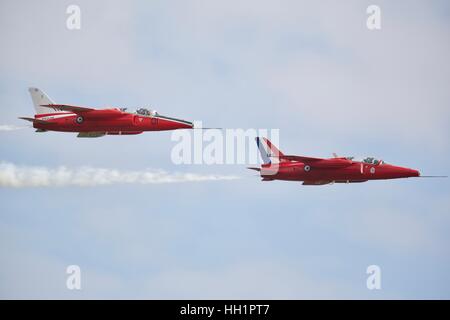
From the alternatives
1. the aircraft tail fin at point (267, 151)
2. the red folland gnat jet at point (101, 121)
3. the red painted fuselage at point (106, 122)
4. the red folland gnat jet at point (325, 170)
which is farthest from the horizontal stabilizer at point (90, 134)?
the red folland gnat jet at point (325, 170)

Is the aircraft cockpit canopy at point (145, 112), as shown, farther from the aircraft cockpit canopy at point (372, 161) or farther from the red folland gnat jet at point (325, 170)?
the aircraft cockpit canopy at point (372, 161)

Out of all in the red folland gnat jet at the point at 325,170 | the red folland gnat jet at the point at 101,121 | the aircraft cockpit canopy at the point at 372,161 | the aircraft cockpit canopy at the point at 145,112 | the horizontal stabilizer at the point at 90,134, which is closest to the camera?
the red folland gnat jet at the point at 101,121

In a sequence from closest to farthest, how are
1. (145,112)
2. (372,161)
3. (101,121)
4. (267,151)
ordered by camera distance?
1. (101,121)
2. (145,112)
3. (372,161)
4. (267,151)

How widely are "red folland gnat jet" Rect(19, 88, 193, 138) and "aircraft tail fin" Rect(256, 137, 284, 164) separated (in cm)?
687

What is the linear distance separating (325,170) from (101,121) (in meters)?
18.6

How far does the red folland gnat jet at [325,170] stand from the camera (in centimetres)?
12494

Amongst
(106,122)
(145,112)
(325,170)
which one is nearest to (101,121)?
(106,122)

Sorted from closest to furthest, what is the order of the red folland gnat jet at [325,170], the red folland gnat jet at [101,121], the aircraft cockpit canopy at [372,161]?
the red folland gnat jet at [101,121], the red folland gnat jet at [325,170], the aircraft cockpit canopy at [372,161]

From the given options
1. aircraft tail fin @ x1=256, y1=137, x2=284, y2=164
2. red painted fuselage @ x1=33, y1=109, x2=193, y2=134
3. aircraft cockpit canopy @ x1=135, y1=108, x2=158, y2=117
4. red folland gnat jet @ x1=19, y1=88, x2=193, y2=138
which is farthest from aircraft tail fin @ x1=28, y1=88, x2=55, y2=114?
aircraft tail fin @ x1=256, y1=137, x2=284, y2=164

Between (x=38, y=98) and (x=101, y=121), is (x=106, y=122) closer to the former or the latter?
(x=101, y=121)

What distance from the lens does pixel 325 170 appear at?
12494 cm
